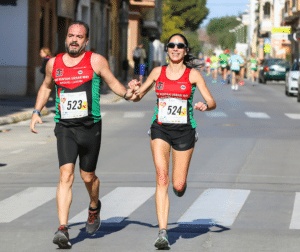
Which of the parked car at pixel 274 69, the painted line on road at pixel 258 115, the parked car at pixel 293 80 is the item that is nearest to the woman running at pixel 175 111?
the painted line on road at pixel 258 115

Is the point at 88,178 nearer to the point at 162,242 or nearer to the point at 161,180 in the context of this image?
the point at 161,180

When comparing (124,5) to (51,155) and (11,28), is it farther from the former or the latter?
(51,155)

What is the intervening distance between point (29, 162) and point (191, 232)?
5562 millimetres

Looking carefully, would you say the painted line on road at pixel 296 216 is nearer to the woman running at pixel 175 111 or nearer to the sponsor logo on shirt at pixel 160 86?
the woman running at pixel 175 111

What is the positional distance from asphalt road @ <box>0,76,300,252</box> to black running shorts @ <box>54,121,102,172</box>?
0.70 m

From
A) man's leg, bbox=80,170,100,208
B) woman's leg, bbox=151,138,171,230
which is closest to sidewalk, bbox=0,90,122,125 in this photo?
man's leg, bbox=80,170,100,208

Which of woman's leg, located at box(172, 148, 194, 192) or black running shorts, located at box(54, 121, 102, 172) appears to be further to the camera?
woman's leg, located at box(172, 148, 194, 192)

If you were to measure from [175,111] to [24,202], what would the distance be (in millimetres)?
2765

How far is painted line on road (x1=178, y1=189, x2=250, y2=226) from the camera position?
24.5 feet

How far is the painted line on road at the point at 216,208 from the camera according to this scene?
24.5 ft

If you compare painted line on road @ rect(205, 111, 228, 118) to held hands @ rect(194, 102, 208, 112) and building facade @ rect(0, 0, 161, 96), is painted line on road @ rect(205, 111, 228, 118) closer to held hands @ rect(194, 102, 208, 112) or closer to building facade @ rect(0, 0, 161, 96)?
building facade @ rect(0, 0, 161, 96)

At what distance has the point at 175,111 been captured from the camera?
6395 mm

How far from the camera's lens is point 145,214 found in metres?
7.75

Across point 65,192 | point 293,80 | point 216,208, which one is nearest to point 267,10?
point 293,80
